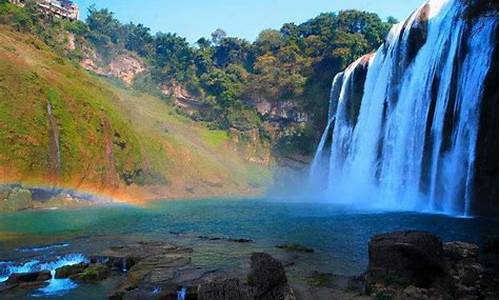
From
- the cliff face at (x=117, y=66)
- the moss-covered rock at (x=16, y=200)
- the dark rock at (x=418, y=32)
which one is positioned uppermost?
the cliff face at (x=117, y=66)

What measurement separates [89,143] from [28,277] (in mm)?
33341

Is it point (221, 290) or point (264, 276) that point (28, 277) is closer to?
point (221, 290)

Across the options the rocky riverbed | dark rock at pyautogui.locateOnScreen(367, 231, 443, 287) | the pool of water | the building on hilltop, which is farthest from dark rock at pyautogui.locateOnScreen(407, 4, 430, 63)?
the building on hilltop

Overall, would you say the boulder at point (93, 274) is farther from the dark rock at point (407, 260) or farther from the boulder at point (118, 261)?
the dark rock at point (407, 260)

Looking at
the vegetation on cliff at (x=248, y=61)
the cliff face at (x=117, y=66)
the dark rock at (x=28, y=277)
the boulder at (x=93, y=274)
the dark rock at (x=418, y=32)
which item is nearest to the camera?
the dark rock at (x=28, y=277)

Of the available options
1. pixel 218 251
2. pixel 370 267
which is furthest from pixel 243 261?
pixel 370 267

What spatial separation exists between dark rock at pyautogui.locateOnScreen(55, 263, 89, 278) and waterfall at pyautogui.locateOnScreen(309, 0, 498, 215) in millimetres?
20755

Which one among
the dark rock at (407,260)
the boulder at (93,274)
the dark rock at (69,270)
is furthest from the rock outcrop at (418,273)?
the dark rock at (69,270)

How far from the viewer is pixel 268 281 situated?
977 cm

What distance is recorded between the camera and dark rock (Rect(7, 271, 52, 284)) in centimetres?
1296

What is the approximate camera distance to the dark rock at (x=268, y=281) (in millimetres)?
9672

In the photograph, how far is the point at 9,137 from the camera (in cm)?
3709

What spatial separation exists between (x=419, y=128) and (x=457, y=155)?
577cm

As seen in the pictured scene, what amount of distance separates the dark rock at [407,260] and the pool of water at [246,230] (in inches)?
82.5
